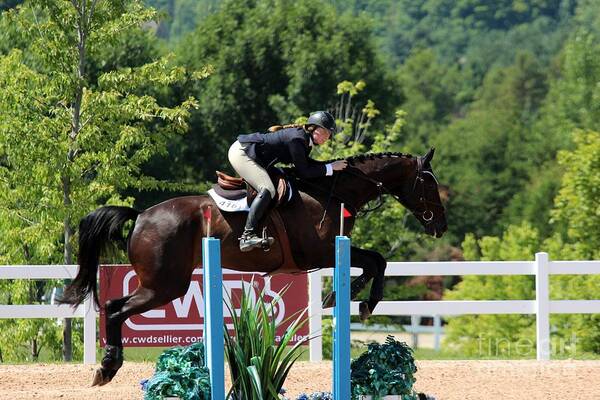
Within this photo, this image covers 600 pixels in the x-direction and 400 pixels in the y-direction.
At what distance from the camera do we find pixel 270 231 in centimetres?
808

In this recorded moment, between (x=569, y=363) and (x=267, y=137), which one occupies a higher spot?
(x=267, y=137)

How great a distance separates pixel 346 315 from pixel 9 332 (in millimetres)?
8624

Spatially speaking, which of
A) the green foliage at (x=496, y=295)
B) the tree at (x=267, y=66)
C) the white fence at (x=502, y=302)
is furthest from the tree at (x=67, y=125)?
the tree at (x=267, y=66)

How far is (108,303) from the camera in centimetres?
827

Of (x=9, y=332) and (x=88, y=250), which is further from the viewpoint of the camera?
(x=9, y=332)

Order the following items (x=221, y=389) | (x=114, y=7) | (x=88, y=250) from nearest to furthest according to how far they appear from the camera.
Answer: (x=221, y=389), (x=88, y=250), (x=114, y=7)

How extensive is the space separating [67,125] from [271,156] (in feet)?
20.4

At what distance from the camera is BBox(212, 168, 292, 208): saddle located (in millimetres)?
8038

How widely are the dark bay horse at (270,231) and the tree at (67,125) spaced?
4796 mm

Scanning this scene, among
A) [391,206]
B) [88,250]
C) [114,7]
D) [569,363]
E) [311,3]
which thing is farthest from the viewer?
[311,3]

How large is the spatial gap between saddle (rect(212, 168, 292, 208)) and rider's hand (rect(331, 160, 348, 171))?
369 millimetres

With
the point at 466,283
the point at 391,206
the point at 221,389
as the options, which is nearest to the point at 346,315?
the point at 221,389

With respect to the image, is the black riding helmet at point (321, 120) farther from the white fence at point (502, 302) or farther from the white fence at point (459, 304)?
the white fence at point (502, 302)

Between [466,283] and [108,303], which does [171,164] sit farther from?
[108,303]
